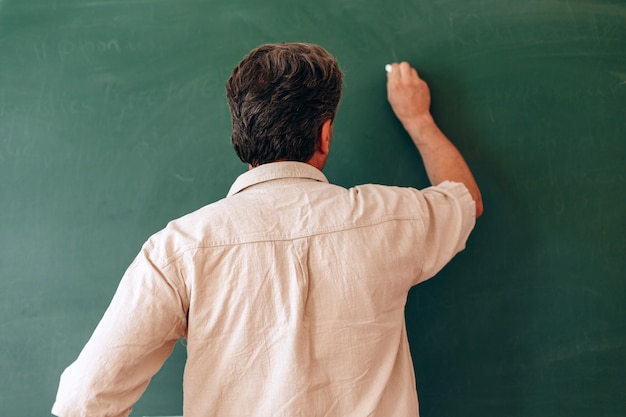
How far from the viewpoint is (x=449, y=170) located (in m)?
1.19

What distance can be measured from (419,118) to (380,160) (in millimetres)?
135

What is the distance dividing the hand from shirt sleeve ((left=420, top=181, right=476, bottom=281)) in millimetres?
276

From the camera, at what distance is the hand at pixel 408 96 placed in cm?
126

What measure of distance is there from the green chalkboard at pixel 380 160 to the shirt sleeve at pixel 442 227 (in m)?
0.27

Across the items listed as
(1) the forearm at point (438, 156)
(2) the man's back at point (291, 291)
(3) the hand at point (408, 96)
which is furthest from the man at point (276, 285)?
(3) the hand at point (408, 96)

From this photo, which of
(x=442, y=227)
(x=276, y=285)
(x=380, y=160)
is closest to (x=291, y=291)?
(x=276, y=285)

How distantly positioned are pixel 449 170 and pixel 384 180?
0.56 feet

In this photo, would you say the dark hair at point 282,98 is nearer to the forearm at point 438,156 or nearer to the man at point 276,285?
the man at point 276,285

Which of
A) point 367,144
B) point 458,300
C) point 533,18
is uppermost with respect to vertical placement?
Result: point 533,18

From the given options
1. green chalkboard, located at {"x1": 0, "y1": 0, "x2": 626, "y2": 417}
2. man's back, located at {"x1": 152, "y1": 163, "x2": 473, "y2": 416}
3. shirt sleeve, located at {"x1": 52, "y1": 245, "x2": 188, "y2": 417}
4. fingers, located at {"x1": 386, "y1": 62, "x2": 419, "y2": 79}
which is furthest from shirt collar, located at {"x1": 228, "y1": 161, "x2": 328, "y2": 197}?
fingers, located at {"x1": 386, "y1": 62, "x2": 419, "y2": 79}

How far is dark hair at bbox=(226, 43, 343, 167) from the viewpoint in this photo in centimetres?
92

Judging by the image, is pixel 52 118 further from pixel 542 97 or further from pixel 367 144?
pixel 542 97

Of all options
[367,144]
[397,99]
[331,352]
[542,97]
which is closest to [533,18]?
[542,97]

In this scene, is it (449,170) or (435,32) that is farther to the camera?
(435,32)
